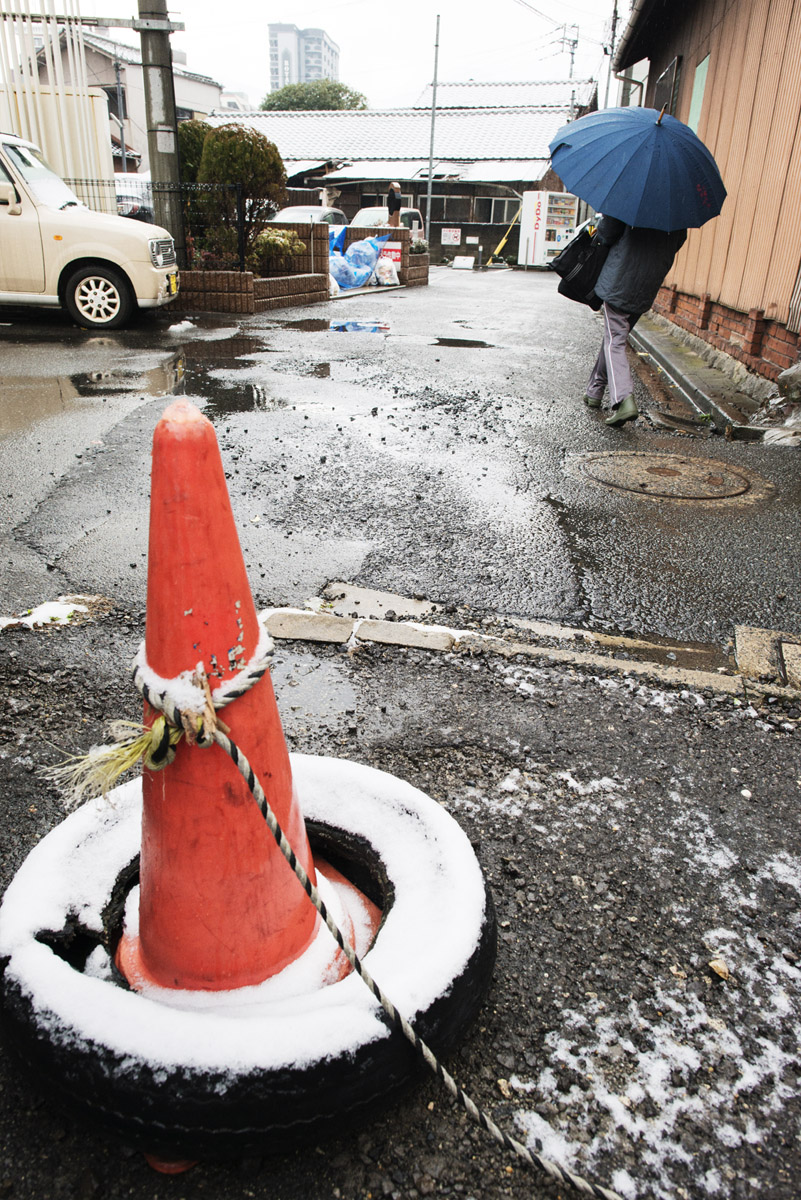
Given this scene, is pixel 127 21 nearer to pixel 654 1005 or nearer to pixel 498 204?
pixel 654 1005

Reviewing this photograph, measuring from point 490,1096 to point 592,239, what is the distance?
7.11 metres

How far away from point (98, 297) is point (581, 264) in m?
6.84

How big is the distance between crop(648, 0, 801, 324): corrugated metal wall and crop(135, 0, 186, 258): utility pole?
8.20m

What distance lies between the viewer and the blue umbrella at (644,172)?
6.36m

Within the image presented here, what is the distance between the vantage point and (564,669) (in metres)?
3.15

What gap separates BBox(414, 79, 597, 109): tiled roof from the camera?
4738 cm

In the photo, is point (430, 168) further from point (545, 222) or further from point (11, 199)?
point (11, 199)

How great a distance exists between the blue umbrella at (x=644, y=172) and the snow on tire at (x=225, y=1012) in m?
6.10

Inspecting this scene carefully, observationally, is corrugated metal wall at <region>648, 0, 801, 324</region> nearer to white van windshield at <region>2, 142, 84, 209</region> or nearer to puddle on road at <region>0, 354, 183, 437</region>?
puddle on road at <region>0, 354, 183, 437</region>

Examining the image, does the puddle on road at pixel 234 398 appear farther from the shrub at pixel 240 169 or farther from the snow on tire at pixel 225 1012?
the shrub at pixel 240 169

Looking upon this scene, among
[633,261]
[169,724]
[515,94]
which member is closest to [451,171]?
[515,94]

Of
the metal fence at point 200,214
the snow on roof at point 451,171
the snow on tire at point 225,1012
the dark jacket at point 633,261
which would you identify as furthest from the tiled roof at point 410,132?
the snow on tire at point 225,1012

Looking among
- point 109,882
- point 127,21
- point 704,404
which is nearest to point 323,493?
point 109,882

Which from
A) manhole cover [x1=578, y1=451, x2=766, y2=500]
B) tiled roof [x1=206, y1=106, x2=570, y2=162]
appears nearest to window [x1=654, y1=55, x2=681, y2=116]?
manhole cover [x1=578, y1=451, x2=766, y2=500]
